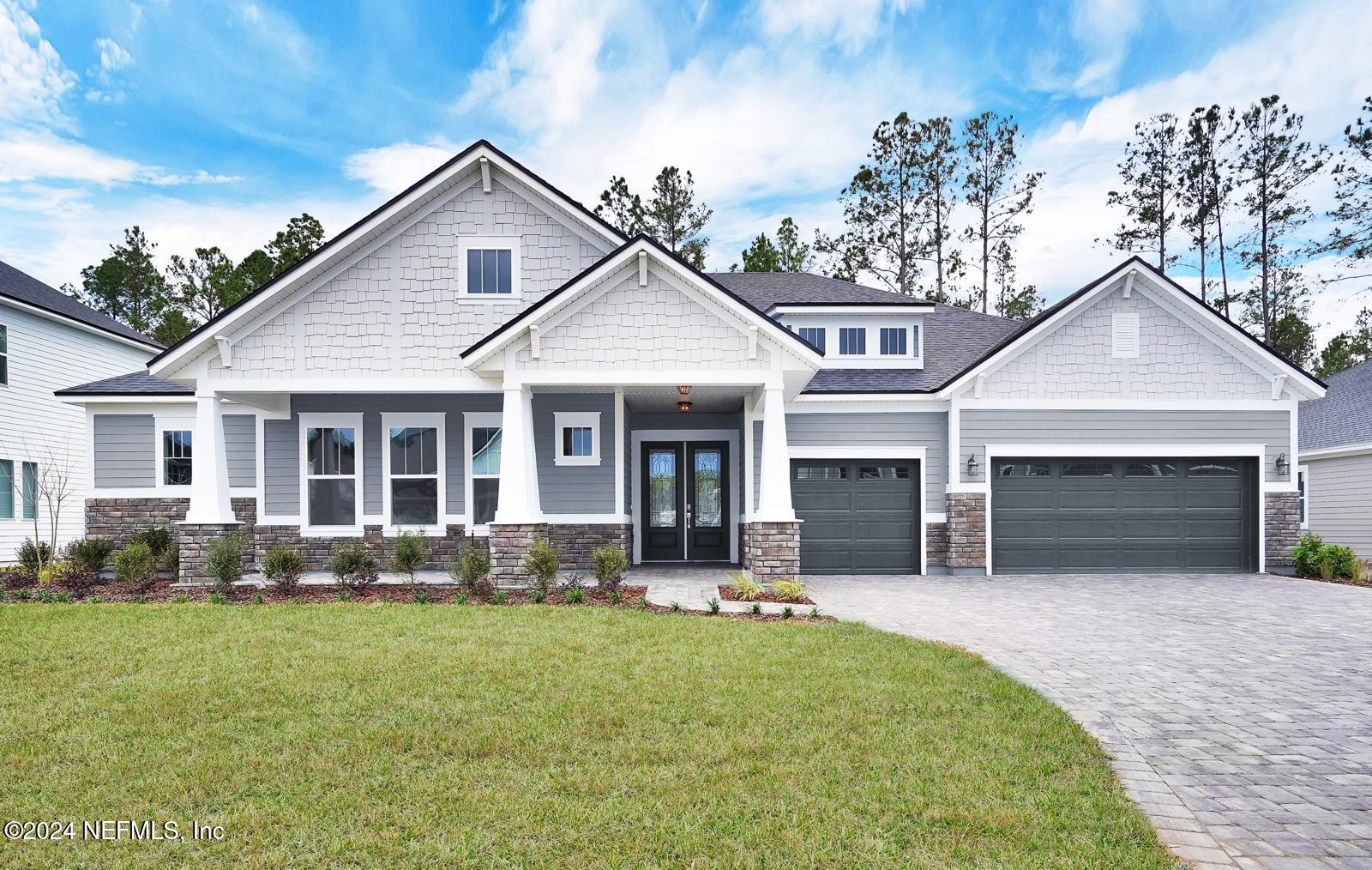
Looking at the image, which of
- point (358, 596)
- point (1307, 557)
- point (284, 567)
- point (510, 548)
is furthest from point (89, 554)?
point (1307, 557)

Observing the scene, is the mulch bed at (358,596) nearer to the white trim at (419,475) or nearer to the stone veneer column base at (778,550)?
the stone veneer column base at (778,550)

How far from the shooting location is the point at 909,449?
1328cm

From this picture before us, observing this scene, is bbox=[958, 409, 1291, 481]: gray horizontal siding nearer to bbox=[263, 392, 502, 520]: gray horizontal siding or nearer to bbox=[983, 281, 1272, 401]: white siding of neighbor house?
bbox=[983, 281, 1272, 401]: white siding of neighbor house

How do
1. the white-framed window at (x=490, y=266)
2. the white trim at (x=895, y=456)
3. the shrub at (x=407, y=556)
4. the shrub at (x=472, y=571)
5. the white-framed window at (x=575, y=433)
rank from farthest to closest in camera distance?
the white trim at (x=895, y=456), the white-framed window at (x=575, y=433), the white-framed window at (x=490, y=266), the shrub at (x=407, y=556), the shrub at (x=472, y=571)

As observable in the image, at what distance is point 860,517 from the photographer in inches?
527

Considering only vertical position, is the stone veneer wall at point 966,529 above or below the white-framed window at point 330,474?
below

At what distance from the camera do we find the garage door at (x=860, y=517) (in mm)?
13336

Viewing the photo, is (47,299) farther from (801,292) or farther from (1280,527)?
(1280,527)

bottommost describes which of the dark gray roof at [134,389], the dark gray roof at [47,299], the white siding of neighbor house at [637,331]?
the dark gray roof at [134,389]

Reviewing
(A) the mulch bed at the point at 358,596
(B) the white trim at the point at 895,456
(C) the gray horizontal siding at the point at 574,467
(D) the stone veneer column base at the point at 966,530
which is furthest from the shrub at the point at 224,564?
(D) the stone veneer column base at the point at 966,530

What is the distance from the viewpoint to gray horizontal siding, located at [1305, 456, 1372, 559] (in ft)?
52.6

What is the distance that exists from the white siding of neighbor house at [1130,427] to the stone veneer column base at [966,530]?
32.3 inches

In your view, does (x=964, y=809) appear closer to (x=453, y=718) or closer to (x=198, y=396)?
(x=453, y=718)

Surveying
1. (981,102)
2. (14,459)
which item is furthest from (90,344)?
(981,102)
